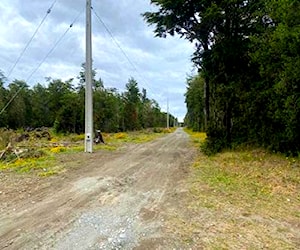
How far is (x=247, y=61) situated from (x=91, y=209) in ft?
34.8

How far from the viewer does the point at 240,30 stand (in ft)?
47.2

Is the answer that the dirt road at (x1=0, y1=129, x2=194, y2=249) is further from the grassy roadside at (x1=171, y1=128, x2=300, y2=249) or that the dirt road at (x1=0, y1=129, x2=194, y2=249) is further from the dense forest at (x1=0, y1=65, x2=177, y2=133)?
the dense forest at (x1=0, y1=65, x2=177, y2=133)

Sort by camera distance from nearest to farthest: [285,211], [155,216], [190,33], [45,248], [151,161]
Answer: [45,248]
[155,216]
[285,211]
[151,161]
[190,33]

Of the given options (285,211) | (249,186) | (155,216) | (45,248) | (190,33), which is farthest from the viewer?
(190,33)

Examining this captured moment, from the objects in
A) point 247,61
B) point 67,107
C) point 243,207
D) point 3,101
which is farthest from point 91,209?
point 3,101

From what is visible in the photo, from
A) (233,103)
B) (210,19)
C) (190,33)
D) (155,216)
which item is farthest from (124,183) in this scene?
(190,33)

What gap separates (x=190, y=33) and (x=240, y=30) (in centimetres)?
341

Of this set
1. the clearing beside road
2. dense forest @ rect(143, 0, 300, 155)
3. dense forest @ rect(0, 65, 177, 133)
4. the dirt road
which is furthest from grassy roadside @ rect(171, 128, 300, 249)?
dense forest @ rect(0, 65, 177, 133)

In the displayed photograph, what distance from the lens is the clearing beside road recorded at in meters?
4.44

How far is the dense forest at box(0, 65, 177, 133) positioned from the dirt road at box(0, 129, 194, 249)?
88.4ft

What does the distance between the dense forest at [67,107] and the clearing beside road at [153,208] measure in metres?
27.4

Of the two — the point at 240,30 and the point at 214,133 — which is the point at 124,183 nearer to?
the point at 214,133

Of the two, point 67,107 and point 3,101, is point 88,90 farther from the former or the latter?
point 3,101

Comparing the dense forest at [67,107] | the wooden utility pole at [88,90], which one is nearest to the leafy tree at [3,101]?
the dense forest at [67,107]
